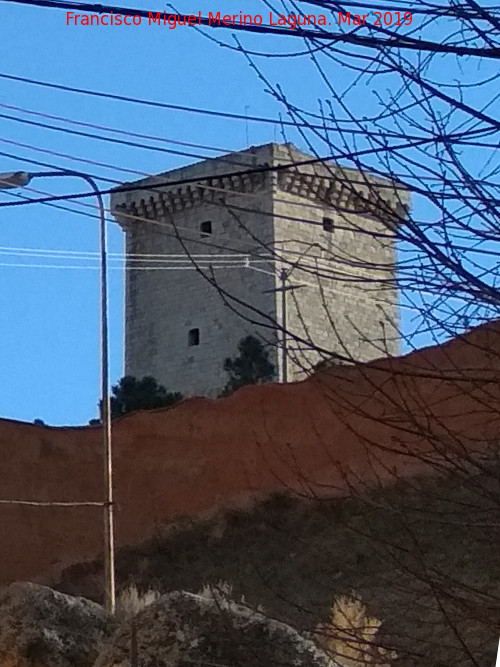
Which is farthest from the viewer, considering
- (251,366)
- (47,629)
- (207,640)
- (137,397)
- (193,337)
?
(193,337)

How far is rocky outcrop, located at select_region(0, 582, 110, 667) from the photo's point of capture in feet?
28.3

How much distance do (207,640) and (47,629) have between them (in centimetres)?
179

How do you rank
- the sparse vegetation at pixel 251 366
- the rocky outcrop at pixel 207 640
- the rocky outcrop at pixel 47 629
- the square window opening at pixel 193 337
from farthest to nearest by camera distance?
the square window opening at pixel 193 337 < the sparse vegetation at pixel 251 366 < the rocky outcrop at pixel 47 629 < the rocky outcrop at pixel 207 640

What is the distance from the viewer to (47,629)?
8.73 m

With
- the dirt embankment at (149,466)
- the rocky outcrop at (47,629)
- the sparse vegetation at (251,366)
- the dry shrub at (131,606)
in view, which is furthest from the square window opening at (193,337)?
the rocky outcrop at (47,629)

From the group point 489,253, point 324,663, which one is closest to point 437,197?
point 489,253

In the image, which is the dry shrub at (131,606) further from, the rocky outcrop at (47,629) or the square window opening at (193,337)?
the square window opening at (193,337)

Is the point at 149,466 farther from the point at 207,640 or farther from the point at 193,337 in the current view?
the point at 193,337

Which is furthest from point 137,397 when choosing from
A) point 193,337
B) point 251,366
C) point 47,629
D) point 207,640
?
point 207,640

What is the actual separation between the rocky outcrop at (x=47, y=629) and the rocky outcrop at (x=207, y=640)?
0.93 metres

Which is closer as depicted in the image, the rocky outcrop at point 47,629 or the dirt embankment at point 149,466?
the rocky outcrop at point 47,629

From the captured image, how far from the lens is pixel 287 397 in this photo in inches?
661

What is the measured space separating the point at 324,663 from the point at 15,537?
36.8 ft

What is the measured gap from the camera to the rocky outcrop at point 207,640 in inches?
277
